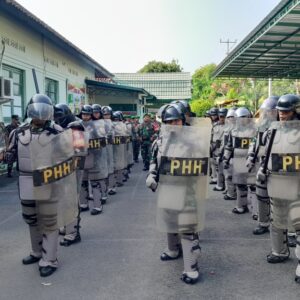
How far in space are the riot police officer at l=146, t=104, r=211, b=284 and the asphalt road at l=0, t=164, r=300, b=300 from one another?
35 cm

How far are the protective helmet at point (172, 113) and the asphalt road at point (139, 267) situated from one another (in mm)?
1635

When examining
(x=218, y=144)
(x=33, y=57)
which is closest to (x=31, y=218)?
(x=218, y=144)

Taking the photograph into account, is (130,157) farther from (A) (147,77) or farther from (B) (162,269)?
(A) (147,77)

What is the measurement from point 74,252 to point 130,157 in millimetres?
6985

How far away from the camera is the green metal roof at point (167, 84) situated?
41375 millimetres

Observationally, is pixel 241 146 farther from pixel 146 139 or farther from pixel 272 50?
pixel 272 50

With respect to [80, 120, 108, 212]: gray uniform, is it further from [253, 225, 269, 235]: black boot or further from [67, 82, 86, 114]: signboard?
[67, 82, 86, 114]: signboard

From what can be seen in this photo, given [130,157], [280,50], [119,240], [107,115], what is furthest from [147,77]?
[119,240]

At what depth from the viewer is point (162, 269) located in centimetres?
464

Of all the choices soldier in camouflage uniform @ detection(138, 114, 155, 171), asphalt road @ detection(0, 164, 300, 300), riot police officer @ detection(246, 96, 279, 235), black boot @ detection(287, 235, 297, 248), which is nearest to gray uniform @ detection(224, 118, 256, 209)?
asphalt road @ detection(0, 164, 300, 300)

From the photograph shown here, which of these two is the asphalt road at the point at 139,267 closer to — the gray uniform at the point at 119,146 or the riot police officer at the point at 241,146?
the riot police officer at the point at 241,146

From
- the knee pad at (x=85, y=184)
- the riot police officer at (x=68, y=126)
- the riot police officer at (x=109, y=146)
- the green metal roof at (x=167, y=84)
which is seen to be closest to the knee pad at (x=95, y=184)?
the knee pad at (x=85, y=184)

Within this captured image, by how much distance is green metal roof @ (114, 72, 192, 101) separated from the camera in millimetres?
41375

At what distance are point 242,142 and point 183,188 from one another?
316 centimetres
